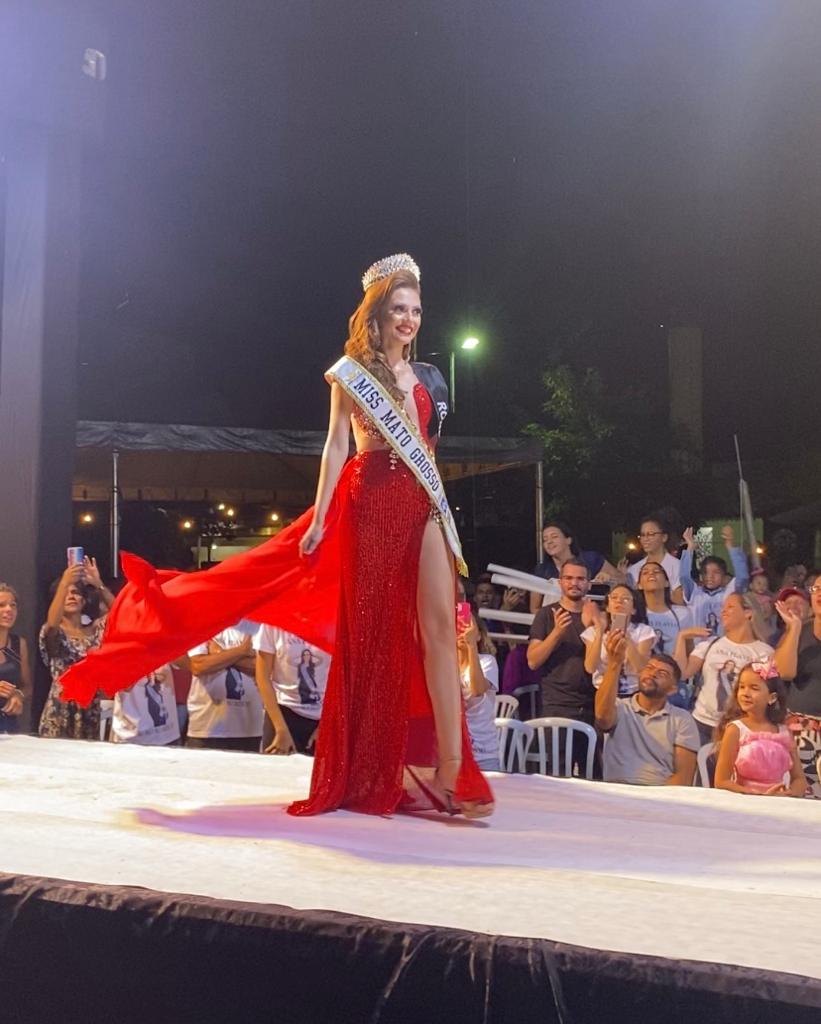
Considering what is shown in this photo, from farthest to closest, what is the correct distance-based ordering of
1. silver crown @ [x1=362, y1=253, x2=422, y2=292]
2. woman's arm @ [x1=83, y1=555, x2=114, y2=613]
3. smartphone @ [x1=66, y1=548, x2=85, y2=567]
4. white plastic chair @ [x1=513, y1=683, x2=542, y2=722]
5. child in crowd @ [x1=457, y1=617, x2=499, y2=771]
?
1. white plastic chair @ [x1=513, y1=683, x2=542, y2=722]
2. smartphone @ [x1=66, y1=548, x2=85, y2=567]
3. woman's arm @ [x1=83, y1=555, x2=114, y2=613]
4. child in crowd @ [x1=457, y1=617, x2=499, y2=771]
5. silver crown @ [x1=362, y1=253, x2=422, y2=292]

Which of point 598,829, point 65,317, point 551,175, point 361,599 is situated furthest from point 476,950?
point 551,175

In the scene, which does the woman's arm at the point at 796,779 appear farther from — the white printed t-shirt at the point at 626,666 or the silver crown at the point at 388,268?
the silver crown at the point at 388,268

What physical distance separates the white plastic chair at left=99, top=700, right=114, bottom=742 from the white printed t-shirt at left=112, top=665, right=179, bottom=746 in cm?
34

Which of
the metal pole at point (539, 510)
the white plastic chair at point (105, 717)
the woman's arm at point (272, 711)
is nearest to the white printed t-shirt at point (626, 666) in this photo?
the woman's arm at point (272, 711)

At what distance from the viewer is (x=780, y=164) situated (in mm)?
6668

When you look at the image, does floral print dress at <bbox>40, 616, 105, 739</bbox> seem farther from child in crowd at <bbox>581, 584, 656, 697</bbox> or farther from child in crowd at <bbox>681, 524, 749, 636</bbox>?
child in crowd at <bbox>681, 524, 749, 636</bbox>

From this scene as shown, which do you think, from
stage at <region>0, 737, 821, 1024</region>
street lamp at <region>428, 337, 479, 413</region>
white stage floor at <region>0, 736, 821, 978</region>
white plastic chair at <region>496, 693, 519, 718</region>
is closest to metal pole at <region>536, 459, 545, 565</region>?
street lamp at <region>428, 337, 479, 413</region>

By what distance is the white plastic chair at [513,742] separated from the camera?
3592mm

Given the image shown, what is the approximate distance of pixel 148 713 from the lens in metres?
3.80

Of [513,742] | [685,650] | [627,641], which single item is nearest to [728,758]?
[627,641]

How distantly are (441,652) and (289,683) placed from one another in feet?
4.99

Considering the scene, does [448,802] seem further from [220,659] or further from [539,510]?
[539,510]

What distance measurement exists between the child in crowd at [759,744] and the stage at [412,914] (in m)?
0.41

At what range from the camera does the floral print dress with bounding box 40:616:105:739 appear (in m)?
3.81
